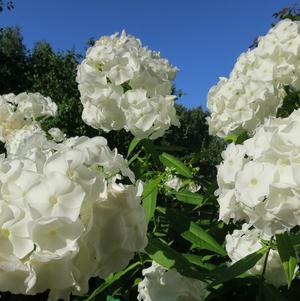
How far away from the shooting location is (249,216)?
1616 millimetres

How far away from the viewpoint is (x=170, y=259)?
6.11 ft

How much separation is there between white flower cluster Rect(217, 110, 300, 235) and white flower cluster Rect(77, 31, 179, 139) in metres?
1.13

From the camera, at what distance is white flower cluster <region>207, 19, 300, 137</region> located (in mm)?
2748

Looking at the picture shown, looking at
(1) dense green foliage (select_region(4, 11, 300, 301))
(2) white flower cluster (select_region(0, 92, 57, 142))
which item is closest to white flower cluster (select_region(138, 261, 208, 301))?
(1) dense green foliage (select_region(4, 11, 300, 301))

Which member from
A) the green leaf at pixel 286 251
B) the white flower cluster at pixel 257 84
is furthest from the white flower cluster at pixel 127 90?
the green leaf at pixel 286 251

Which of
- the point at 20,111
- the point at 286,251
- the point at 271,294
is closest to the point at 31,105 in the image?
the point at 20,111

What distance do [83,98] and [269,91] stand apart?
1.06m

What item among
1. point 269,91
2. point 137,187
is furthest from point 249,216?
point 269,91

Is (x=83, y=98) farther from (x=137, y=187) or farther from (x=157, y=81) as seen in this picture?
(x=137, y=187)

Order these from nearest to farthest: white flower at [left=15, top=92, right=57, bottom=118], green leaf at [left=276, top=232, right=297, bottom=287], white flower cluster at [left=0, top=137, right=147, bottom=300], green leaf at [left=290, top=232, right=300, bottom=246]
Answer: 1. white flower cluster at [left=0, top=137, right=147, bottom=300]
2. green leaf at [left=276, top=232, right=297, bottom=287]
3. green leaf at [left=290, top=232, right=300, bottom=246]
4. white flower at [left=15, top=92, right=57, bottom=118]

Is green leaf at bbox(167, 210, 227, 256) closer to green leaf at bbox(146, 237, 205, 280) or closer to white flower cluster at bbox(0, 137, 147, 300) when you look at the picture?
green leaf at bbox(146, 237, 205, 280)

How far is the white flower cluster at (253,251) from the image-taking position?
213cm

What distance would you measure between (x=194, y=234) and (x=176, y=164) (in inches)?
26.2

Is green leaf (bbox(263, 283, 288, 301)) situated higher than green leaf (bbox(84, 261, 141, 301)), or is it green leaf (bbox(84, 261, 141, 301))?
green leaf (bbox(84, 261, 141, 301))
